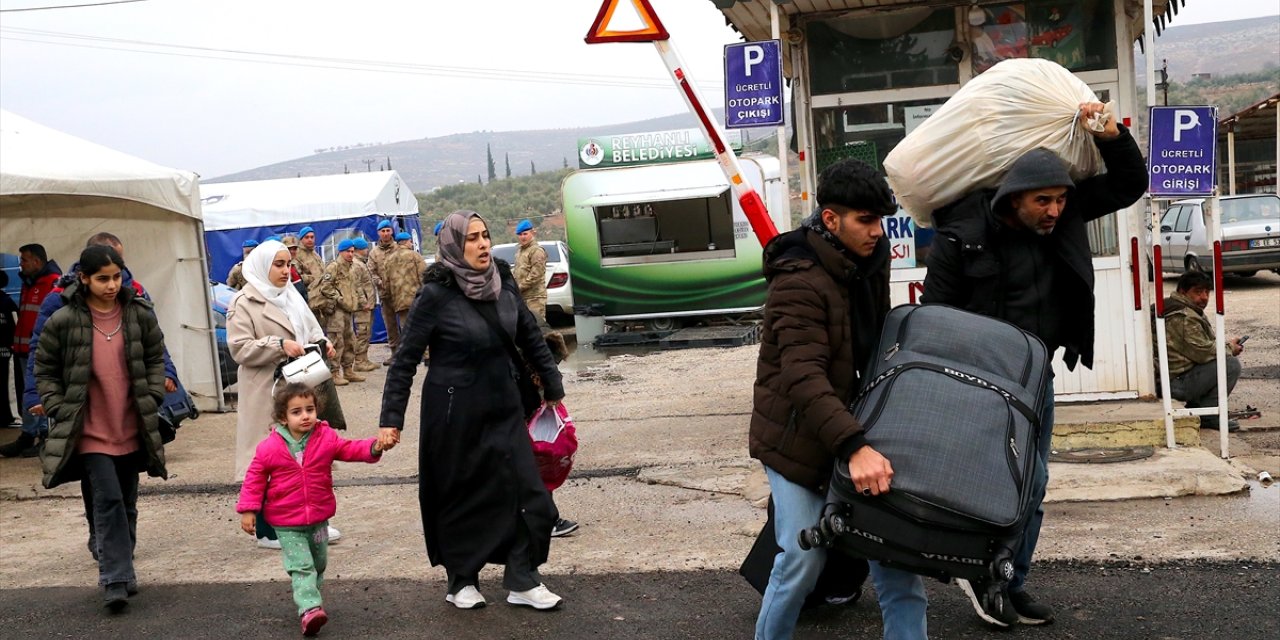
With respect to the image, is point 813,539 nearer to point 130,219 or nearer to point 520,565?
point 520,565

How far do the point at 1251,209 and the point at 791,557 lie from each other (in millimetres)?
19093

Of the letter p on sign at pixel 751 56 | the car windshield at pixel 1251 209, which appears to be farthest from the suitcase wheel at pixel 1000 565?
the car windshield at pixel 1251 209

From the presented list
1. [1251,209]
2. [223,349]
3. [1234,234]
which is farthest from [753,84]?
[1251,209]

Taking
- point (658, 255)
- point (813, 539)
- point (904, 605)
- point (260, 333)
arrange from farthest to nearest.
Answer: point (658, 255), point (260, 333), point (904, 605), point (813, 539)

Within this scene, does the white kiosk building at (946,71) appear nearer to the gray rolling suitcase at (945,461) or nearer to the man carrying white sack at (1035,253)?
the man carrying white sack at (1035,253)

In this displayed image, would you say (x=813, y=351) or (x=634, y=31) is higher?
(x=634, y=31)

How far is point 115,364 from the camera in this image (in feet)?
20.3

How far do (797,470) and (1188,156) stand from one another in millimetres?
4304

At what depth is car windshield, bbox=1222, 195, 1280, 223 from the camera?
795 inches

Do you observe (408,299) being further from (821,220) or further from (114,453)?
(821,220)

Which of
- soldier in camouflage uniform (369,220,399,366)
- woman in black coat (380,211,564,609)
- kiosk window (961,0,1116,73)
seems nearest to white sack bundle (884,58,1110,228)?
woman in black coat (380,211,564,609)

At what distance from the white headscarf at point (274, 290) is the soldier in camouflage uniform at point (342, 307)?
313 inches

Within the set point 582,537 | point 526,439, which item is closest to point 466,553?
point 526,439

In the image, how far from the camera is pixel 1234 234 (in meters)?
19.4
